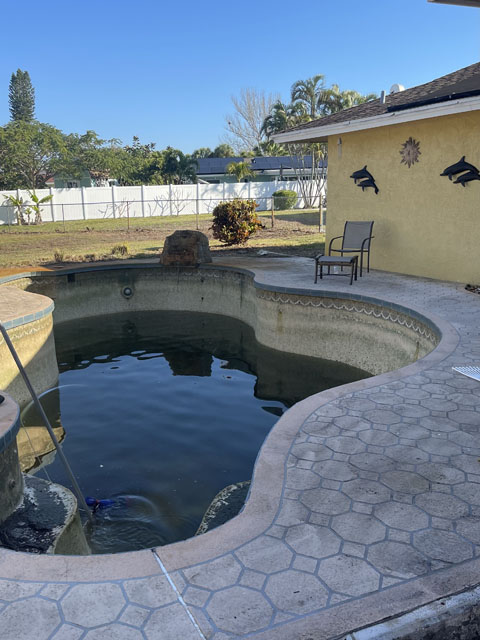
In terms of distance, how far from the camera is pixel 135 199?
115 ft

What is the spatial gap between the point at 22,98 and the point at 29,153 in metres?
50.6

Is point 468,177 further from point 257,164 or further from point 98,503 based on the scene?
point 257,164

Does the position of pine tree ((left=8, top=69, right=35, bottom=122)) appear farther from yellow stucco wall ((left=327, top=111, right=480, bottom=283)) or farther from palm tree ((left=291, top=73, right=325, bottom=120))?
yellow stucco wall ((left=327, top=111, right=480, bottom=283))

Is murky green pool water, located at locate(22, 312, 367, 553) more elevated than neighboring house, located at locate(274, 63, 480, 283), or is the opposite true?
neighboring house, located at locate(274, 63, 480, 283)

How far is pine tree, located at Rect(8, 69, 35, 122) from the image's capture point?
79375 millimetres

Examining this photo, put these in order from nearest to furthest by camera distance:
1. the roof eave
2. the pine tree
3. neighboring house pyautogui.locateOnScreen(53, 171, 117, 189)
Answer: the roof eave → neighboring house pyautogui.locateOnScreen(53, 171, 117, 189) → the pine tree

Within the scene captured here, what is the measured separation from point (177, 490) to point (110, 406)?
105 inches

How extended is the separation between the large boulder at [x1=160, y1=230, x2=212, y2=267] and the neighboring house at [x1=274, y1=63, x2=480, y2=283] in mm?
3353

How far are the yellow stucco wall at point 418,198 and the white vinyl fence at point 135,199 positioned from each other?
59.9ft

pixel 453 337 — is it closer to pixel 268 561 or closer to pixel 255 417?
pixel 255 417

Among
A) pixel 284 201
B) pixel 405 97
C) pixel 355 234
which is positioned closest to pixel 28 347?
pixel 355 234

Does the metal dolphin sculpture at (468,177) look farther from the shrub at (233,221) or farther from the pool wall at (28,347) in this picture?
the shrub at (233,221)

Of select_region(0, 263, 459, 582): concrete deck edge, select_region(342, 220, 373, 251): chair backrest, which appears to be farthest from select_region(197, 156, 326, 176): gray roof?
select_region(0, 263, 459, 582): concrete deck edge

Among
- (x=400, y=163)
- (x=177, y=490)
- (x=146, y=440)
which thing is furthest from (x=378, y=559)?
(x=400, y=163)
